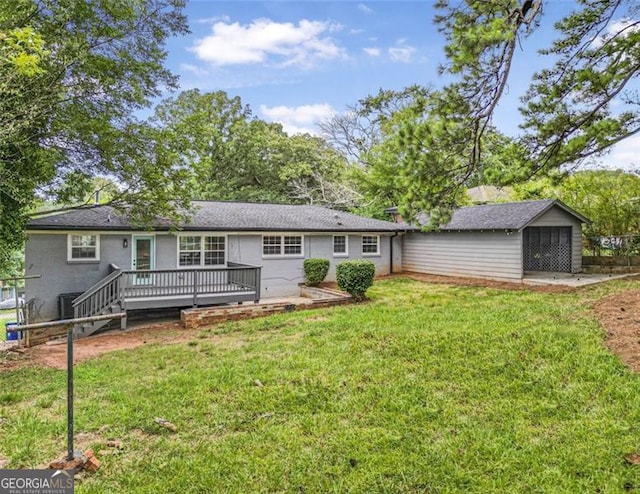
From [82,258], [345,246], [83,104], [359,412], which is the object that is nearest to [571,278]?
[345,246]

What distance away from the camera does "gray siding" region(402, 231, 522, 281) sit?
14.8 m

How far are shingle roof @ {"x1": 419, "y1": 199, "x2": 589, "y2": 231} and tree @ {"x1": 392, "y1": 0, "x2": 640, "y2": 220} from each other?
7485mm

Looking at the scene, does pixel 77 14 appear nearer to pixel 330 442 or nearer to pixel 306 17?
pixel 306 17

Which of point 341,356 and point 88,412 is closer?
point 88,412

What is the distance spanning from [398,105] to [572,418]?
29.2 meters

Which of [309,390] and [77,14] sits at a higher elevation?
[77,14]

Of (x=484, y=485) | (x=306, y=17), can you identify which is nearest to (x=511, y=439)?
(x=484, y=485)

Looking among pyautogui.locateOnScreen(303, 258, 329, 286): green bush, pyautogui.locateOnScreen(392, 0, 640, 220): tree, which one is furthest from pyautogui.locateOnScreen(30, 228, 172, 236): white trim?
pyautogui.locateOnScreen(392, 0, 640, 220): tree

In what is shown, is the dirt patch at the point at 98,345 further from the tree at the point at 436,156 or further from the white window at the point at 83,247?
the tree at the point at 436,156

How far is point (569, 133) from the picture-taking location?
5.62 meters

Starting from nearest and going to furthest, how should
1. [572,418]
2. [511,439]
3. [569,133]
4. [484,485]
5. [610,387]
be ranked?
[484,485] < [511,439] < [572,418] < [610,387] < [569,133]

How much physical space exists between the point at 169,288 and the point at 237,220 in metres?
4.17

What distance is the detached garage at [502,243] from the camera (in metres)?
14.7

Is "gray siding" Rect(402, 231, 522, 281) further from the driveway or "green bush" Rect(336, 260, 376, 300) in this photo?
"green bush" Rect(336, 260, 376, 300)
